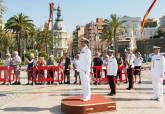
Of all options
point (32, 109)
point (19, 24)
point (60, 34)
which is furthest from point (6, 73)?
point (60, 34)

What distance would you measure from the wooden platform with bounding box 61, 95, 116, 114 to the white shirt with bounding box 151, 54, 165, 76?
2839 millimetres

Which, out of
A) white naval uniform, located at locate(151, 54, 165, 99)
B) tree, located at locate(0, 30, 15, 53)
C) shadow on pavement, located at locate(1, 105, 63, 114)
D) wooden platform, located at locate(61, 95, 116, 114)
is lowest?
shadow on pavement, located at locate(1, 105, 63, 114)

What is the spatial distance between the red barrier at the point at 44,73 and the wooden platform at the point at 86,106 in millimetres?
9888

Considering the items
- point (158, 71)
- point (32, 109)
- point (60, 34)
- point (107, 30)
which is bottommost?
point (32, 109)

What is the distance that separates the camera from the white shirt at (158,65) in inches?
564

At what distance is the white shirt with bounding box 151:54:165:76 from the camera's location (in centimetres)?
1434

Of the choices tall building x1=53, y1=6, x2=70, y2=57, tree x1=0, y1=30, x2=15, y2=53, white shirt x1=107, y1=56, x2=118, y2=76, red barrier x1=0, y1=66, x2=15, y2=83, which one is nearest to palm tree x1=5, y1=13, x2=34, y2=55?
tree x1=0, y1=30, x2=15, y2=53

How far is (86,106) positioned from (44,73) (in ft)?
36.4

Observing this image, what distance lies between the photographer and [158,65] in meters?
14.4

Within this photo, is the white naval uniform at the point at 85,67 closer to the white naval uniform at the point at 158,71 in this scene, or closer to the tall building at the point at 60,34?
the white naval uniform at the point at 158,71

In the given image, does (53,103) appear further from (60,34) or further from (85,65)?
(60,34)

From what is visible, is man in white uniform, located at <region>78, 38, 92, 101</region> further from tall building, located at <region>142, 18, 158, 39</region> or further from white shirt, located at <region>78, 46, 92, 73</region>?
tall building, located at <region>142, 18, 158, 39</region>

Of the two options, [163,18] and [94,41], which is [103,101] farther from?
[94,41]

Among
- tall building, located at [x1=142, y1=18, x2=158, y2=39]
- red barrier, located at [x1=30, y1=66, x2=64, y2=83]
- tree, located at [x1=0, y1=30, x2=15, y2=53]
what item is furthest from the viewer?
tall building, located at [x1=142, y1=18, x2=158, y2=39]
